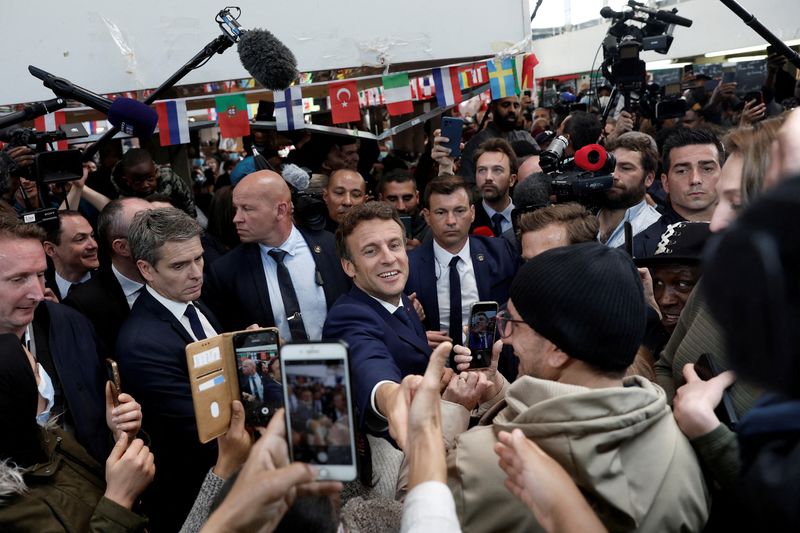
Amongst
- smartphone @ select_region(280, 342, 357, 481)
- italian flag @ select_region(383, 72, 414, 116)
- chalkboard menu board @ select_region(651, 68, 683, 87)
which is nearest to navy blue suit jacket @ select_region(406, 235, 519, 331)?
italian flag @ select_region(383, 72, 414, 116)

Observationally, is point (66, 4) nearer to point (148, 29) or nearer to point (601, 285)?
point (148, 29)

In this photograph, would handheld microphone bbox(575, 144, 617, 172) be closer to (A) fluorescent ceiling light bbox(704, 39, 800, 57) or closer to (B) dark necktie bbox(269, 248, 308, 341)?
(B) dark necktie bbox(269, 248, 308, 341)

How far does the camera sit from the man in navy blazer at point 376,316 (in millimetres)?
1843

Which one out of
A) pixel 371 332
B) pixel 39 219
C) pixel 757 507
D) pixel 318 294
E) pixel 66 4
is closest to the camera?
pixel 757 507

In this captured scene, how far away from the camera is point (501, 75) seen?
4820 millimetres

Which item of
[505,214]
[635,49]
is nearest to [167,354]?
[505,214]

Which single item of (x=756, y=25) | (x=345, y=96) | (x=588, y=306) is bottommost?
(x=588, y=306)

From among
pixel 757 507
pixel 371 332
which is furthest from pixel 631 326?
pixel 371 332

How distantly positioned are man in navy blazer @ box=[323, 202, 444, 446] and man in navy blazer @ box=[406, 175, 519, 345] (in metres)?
0.60

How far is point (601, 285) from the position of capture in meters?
1.37

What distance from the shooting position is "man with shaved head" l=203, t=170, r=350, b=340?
10.7 feet

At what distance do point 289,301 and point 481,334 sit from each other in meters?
1.23

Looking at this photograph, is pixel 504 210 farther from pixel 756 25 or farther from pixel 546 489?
pixel 546 489

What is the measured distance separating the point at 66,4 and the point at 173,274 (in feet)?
7.60
